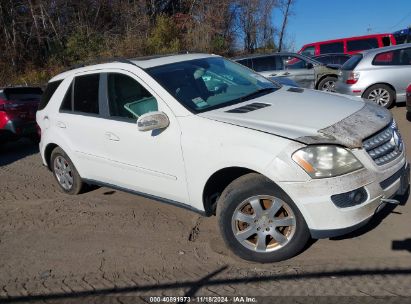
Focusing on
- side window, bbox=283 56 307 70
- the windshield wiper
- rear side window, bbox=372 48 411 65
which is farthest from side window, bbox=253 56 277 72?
the windshield wiper

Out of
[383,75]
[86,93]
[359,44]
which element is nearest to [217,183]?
[86,93]

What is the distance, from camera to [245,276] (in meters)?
3.36

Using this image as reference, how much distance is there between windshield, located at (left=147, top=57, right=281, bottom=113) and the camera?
401 centimetres

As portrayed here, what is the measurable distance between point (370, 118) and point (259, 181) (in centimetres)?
111

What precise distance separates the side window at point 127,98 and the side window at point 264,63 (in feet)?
27.3

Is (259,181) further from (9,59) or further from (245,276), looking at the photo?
(9,59)

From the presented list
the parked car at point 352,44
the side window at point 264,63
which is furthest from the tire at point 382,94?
the parked car at point 352,44

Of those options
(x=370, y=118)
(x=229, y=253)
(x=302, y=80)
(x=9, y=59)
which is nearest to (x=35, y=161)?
(x=229, y=253)

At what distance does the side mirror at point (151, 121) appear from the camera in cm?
373

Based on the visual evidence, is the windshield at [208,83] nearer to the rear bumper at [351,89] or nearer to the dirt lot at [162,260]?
the dirt lot at [162,260]

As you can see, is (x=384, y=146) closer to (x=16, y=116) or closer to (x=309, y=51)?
(x=16, y=116)

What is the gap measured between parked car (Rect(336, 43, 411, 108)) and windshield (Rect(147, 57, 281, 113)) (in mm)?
5185

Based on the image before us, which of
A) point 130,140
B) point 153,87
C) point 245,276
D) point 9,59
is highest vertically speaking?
point 9,59

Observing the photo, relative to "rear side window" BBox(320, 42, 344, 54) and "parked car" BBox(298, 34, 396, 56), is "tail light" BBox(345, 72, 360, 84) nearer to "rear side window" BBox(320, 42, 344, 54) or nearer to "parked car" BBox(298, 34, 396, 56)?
"parked car" BBox(298, 34, 396, 56)
